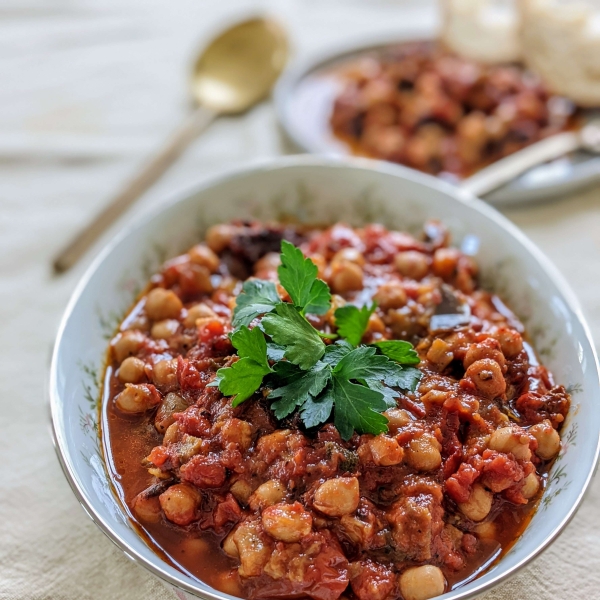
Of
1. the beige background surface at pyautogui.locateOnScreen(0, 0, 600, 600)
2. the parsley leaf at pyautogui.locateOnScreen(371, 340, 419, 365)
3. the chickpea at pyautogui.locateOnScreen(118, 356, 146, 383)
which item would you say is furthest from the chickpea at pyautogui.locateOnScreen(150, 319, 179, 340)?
the parsley leaf at pyautogui.locateOnScreen(371, 340, 419, 365)

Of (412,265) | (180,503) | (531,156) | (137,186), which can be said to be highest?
(531,156)

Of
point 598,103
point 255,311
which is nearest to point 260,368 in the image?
point 255,311

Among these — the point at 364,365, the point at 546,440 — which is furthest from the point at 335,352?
the point at 546,440

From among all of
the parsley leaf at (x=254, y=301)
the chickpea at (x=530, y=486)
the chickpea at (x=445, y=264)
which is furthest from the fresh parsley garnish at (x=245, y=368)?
the chickpea at (x=445, y=264)

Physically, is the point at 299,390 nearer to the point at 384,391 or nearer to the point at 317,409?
the point at 317,409

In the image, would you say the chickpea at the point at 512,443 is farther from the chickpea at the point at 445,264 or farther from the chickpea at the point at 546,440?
the chickpea at the point at 445,264

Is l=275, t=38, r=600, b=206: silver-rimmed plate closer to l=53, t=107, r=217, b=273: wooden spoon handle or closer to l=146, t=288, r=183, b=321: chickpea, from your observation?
l=53, t=107, r=217, b=273: wooden spoon handle
